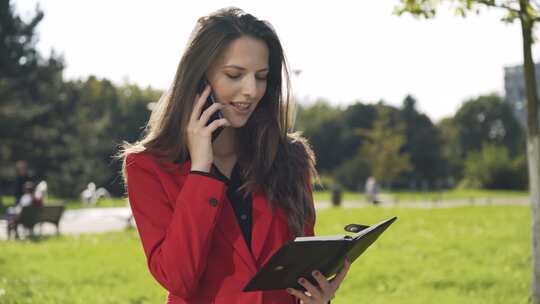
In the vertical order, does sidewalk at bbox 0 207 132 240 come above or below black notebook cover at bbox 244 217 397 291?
below

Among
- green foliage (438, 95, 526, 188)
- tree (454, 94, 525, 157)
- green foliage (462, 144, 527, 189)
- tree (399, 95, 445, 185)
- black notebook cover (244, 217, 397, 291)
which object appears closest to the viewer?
black notebook cover (244, 217, 397, 291)

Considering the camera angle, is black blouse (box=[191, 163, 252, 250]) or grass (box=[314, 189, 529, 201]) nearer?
black blouse (box=[191, 163, 252, 250])

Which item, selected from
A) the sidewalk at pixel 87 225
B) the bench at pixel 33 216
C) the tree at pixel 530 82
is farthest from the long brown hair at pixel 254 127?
the sidewalk at pixel 87 225

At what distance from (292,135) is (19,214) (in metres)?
14.0

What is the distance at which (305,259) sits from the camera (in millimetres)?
2107

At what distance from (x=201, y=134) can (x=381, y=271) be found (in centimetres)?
715

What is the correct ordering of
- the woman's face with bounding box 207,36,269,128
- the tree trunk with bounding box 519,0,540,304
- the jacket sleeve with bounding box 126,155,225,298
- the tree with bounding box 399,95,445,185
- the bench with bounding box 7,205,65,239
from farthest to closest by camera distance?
the tree with bounding box 399,95,445,185 → the bench with bounding box 7,205,65,239 → the tree trunk with bounding box 519,0,540,304 → the woman's face with bounding box 207,36,269,128 → the jacket sleeve with bounding box 126,155,225,298

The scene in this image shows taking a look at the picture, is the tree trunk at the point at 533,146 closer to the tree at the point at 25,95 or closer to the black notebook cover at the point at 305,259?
the black notebook cover at the point at 305,259

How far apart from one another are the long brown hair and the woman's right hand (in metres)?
0.09

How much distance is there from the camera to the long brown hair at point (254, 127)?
8.03 feet

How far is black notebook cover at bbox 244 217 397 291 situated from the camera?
2025 mm

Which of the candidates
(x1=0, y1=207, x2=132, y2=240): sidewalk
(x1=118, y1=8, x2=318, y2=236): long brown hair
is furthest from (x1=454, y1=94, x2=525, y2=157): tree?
(x1=118, y1=8, x2=318, y2=236): long brown hair

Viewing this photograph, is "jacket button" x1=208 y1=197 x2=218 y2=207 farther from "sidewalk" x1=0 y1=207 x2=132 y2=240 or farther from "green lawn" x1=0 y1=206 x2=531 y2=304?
"sidewalk" x1=0 y1=207 x2=132 y2=240

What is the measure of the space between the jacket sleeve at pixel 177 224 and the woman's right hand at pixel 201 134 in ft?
0.19
